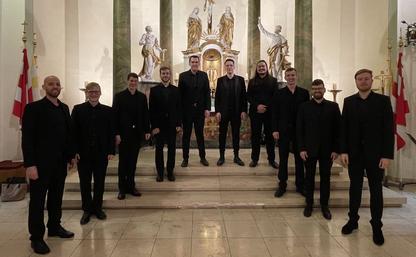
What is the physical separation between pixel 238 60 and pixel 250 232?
30.4ft

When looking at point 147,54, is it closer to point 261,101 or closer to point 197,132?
point 197,132

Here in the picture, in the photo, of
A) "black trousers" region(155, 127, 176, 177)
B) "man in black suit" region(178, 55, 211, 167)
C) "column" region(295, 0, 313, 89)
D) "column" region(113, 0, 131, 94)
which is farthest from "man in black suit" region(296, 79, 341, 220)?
"column" region(113, 0, 131, 94)

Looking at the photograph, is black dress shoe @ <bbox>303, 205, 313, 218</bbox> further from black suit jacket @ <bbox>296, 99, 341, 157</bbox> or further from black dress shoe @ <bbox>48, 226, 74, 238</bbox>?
black dress shoe @ <bbox>48, 226, 74, 238</bbox>

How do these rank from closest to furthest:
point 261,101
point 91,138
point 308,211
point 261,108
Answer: point 91,138 → point 308,211 → point 261,108 → point 261,101

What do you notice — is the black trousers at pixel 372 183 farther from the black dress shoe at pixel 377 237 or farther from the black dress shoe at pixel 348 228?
the black dress shoe at pixel 348 228

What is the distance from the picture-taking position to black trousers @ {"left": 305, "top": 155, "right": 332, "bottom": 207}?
14.2 ft

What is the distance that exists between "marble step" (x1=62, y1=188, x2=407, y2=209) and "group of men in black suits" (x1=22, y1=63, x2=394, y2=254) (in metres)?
0.17

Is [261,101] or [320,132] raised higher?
[261,101]

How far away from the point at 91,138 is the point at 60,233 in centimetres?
110

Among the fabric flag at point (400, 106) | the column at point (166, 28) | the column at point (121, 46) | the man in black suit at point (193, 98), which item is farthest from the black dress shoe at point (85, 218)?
the column at point (166, 28)

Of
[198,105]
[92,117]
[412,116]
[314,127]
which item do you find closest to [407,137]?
[412,116]

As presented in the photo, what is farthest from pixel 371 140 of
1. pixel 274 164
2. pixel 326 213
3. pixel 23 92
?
pixel 23 92

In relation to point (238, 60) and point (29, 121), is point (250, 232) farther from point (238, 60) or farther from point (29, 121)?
point (238, 60)

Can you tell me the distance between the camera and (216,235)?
387cm
